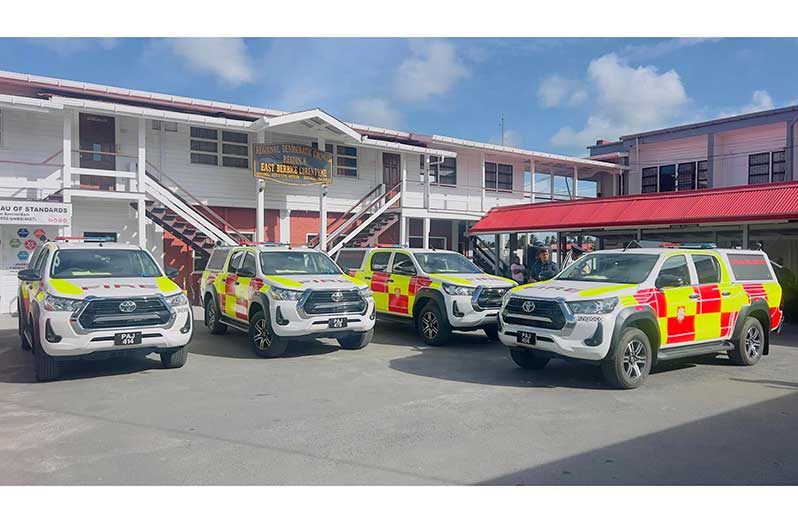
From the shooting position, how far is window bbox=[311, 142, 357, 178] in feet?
69.4

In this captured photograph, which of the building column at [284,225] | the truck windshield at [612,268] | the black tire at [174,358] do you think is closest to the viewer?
the truck windshield at [612,268]

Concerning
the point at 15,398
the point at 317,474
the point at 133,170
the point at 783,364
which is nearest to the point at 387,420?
the point at 317,474

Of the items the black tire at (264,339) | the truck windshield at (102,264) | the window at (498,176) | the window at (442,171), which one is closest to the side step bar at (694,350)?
the black tire at (264,339)

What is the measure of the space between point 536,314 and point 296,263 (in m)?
4.94

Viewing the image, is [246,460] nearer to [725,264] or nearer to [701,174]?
[725,264]

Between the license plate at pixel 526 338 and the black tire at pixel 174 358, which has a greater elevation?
the license plate at pixel 526 338

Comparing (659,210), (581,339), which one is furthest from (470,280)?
(659,210)

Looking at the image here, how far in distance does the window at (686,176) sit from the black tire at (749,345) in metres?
17.6

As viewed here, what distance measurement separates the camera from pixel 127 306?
8234mm

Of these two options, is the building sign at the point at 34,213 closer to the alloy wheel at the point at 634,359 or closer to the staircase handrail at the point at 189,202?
the staircase handrail at the point at 189,202

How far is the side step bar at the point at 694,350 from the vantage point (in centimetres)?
822

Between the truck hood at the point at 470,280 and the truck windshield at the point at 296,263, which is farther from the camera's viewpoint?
the truck hood at the point at 470,280


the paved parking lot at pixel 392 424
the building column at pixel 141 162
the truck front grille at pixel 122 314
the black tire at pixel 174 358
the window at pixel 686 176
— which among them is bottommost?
the paved parking lot at pixel 392 424

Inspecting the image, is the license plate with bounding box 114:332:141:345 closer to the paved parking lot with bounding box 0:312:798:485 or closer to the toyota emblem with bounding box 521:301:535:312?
the paved parking lot with bounding box 0:312:798:485
